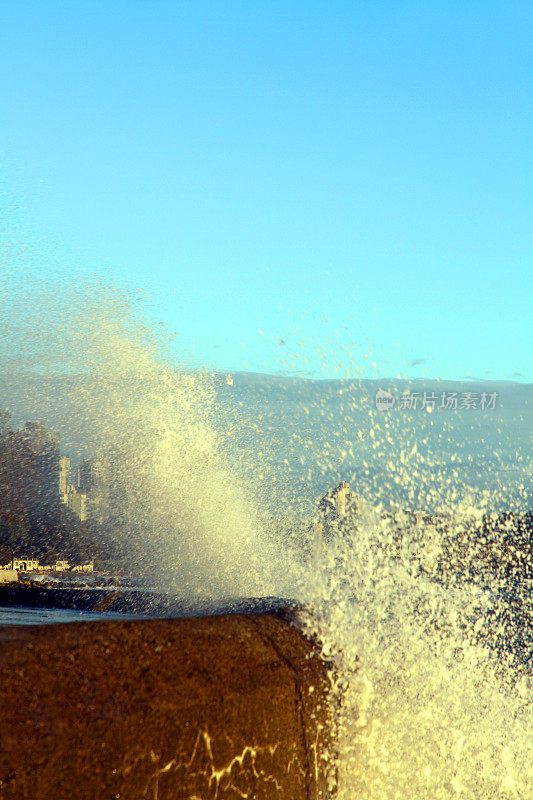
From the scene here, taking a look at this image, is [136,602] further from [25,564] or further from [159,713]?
[25,564]

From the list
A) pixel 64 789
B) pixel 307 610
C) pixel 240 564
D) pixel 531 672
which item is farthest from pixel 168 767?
pixel 240 564

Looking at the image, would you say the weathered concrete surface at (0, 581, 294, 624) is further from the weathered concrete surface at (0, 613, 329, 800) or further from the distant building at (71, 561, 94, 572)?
the distant building at (71, 561, 94, 572)

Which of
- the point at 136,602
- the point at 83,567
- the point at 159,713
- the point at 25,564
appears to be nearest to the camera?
the point at 159,713

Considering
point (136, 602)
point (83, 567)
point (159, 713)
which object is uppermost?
point (159, 713)

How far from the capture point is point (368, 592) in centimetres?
564

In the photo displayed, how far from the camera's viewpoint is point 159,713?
250 cm

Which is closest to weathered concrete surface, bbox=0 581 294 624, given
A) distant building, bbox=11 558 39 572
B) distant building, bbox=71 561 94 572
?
distant building, bbox=11 558 39 572

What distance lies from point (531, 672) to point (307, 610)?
2763mm

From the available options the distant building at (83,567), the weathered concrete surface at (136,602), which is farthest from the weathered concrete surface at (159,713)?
the distant building at (83,567)

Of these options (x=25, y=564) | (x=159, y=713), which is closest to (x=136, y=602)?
(x=159, y=713)

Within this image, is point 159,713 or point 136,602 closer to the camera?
point 159,713

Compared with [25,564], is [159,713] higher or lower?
higher

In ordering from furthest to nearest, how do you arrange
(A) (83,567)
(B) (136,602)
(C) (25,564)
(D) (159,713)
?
(A) (83,567)
(C) (25,564)
(B) (136,602)
(D) (159,713)

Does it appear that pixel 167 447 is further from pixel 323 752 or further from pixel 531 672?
pixel 323 752
